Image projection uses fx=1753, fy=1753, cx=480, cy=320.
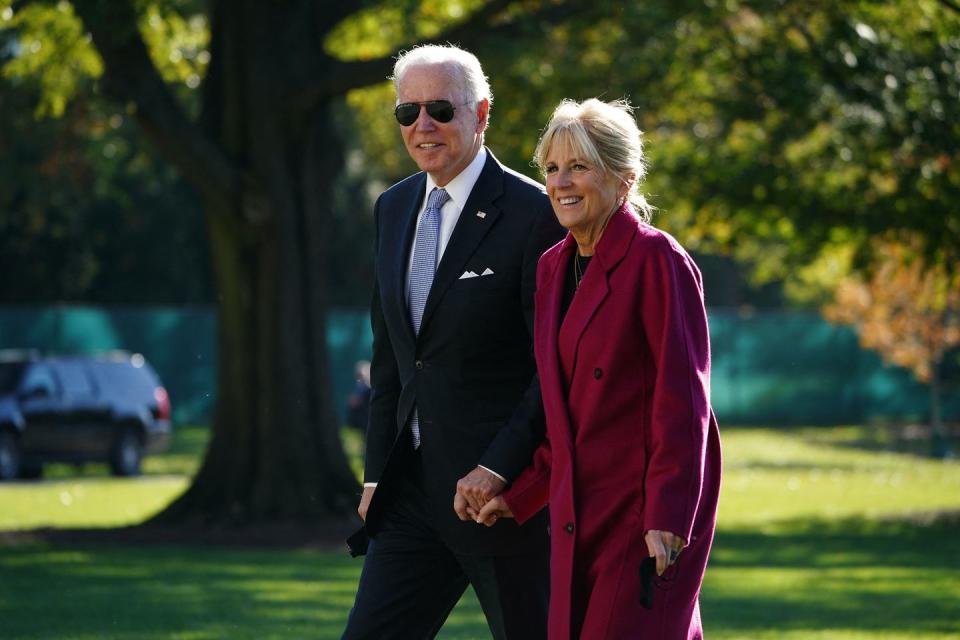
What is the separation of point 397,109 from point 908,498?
17.7 meters

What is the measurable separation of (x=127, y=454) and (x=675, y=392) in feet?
75.4

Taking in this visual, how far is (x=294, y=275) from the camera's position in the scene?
16.9 m

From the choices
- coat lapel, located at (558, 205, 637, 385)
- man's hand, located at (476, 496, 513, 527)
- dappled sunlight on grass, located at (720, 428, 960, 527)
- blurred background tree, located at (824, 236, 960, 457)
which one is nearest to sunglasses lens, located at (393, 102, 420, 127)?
coat lapel, located at (558, 205, 637, 385)

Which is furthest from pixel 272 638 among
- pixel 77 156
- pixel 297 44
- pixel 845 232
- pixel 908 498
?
pixel 77 156

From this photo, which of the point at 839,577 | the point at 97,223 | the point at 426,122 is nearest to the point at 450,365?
the point at 426,122

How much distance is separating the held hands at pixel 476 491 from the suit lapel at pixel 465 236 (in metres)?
0.53

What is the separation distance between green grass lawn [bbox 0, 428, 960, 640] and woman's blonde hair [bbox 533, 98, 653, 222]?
5756mm

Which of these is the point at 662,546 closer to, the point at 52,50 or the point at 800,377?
the point at 52,50

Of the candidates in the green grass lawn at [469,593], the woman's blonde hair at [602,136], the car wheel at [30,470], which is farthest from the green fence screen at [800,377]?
the woman's blonde hair at [602,136]

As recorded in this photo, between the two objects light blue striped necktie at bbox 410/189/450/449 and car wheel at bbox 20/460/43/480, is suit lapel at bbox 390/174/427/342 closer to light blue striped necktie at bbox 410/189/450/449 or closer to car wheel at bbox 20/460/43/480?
light blue striped necktie at bbox 410/189/450/449

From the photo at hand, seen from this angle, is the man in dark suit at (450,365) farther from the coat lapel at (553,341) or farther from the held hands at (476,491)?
the coat lapel at (553,341)

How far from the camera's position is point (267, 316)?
16797 mm

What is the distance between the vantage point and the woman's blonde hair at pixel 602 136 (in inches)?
181

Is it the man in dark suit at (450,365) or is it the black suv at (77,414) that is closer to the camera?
the man in dark suit at (450,365)
